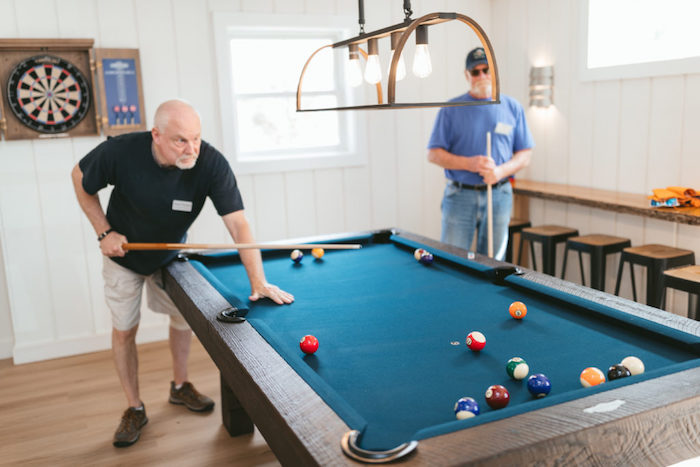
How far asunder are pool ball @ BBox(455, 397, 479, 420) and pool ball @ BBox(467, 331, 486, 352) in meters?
0.35

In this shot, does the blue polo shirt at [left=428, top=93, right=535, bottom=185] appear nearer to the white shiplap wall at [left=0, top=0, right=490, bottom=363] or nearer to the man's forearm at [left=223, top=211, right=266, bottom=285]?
the white shiplap wall at [left=0, top=0, right=490, bottom=363]

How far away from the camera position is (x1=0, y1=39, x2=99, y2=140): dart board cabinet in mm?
3646

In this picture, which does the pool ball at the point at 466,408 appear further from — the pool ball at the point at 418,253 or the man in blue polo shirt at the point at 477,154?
the man in blue polo shirt at the point at 477,154

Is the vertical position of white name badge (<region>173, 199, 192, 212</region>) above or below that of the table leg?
above

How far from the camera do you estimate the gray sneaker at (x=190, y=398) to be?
3.12 m

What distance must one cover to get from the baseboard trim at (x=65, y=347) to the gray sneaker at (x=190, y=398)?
1.03 metres

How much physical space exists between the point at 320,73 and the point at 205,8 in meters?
0.98

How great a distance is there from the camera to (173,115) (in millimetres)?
2559

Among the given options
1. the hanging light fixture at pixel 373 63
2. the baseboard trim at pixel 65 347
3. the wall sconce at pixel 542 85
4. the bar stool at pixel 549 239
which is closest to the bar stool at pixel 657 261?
the bar stool at pixel 549 239

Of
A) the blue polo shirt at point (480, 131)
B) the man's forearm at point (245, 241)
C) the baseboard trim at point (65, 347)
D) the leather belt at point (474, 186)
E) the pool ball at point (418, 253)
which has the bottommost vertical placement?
the baseboard trim at point (65, 347)

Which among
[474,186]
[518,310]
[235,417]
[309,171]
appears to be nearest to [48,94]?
[309,171]

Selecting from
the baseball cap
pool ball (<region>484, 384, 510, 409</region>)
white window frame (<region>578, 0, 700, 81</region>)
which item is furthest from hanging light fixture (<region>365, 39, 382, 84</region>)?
white window frame (<region>578, 0, 700, 81</region>)

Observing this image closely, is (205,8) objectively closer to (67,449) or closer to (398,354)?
→ (67,449)

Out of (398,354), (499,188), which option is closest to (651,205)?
(499,188)
